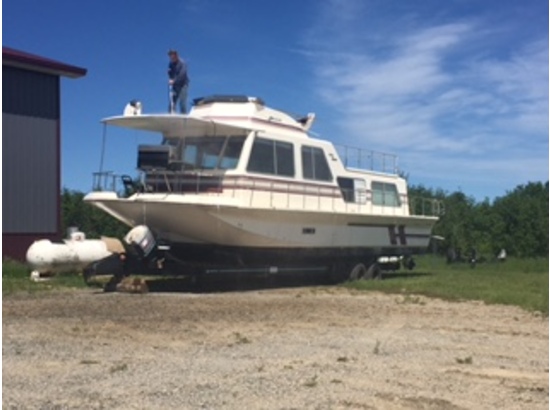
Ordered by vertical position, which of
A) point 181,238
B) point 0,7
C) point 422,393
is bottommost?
point 422,393

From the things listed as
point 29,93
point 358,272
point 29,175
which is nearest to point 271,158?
point 358,272

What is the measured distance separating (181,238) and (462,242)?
27.7m

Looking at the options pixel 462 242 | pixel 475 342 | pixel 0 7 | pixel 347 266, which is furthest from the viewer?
pixel 462 242

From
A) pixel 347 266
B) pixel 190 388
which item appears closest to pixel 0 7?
pixel 190 388

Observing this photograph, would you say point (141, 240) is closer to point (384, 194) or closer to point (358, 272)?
point (358, 272)

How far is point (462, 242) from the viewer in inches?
1631

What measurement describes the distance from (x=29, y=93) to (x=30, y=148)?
69.2 inches

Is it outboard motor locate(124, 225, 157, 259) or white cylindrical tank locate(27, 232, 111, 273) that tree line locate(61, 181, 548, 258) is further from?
outboard motor locate(124, 225, 157, 259)

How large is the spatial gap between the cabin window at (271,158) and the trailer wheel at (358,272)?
12.7ft

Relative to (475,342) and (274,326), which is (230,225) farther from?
(475,342)

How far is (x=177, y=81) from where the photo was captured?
1772cm

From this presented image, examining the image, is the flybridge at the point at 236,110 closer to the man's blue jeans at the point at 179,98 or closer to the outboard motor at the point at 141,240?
the man's blue jeans at the point at 179,98

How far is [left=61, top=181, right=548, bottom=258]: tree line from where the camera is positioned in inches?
1576

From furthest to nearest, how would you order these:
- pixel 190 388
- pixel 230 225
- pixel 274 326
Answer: pixel 230 225
pixel 274 326
pixel 190 388
